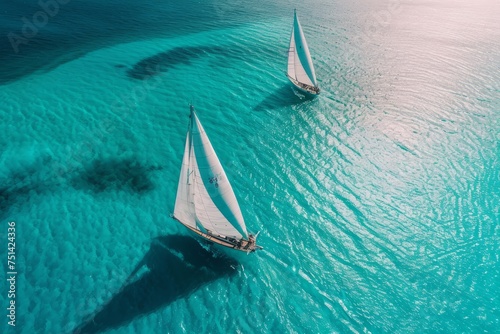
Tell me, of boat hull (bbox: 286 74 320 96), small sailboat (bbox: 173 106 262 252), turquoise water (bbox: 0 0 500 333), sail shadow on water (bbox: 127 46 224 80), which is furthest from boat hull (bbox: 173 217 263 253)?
sail shadow on water (bbox: 127 46 224 80)

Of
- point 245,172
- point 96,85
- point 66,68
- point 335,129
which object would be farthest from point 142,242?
point 66,68

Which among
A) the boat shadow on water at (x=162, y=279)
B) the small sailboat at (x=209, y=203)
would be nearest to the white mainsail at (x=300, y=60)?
the small sailboat at (x=209, y=203)

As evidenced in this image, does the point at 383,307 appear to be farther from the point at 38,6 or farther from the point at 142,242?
the point at 38,6

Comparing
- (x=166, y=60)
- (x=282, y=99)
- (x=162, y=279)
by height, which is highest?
(x=166, y=60)

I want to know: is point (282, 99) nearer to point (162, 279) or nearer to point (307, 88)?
point (307, 88)

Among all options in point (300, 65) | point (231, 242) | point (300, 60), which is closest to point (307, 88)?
point (300, 65)
